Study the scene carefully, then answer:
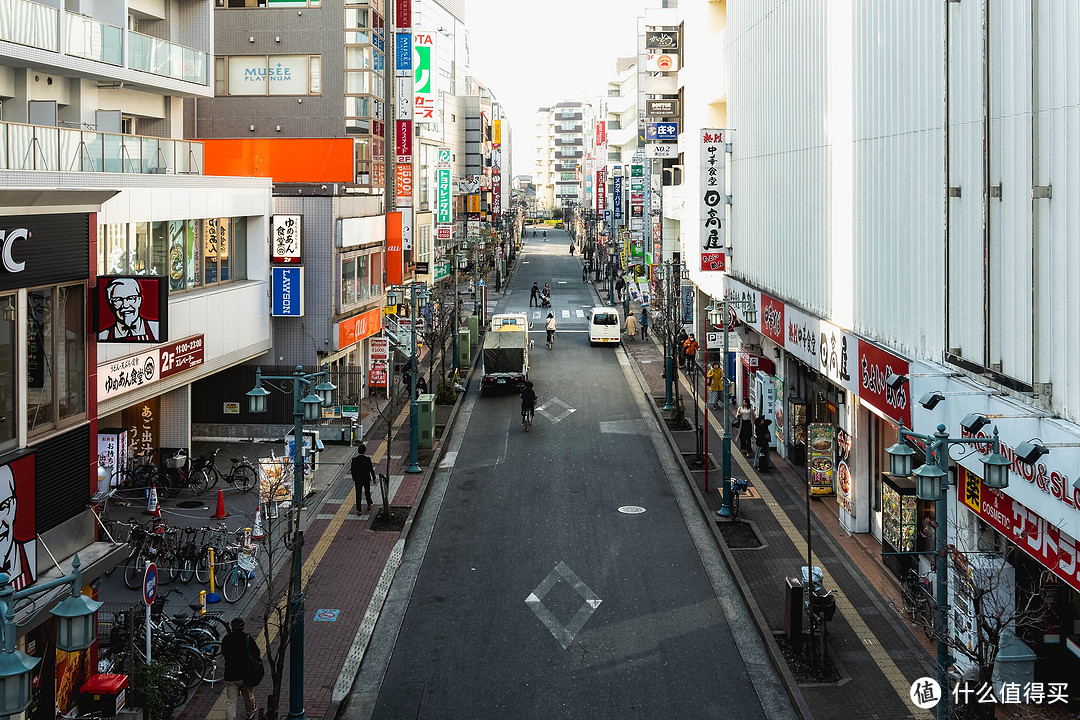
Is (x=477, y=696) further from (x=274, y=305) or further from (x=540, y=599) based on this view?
(x=274, y=305)

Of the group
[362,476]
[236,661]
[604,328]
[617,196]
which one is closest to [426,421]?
[362,476]

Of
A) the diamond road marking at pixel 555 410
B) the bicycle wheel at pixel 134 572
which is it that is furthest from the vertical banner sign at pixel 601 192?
the bicycle wheel at pixel 134 572

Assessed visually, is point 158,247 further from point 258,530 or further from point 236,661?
point 236,661

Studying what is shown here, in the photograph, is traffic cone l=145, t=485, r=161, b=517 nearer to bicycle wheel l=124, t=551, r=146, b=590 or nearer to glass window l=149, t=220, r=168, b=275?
bicycle wheel l=124, t=551, r=146, b=590

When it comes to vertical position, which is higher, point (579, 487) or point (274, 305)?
point (274, 305)

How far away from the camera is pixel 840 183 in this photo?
2339cm

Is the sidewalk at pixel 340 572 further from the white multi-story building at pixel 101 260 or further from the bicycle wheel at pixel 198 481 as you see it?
the white multi-story building at pixel 101 260

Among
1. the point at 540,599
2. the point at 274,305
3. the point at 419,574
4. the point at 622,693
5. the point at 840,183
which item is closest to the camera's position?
the point at 622,693

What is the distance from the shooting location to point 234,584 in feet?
64.7

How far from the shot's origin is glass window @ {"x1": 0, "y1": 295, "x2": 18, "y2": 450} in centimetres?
1312

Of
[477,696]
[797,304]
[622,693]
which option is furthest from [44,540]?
[797,304]

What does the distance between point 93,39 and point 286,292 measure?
414 inches

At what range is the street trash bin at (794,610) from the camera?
17.2m

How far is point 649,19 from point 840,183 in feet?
178
